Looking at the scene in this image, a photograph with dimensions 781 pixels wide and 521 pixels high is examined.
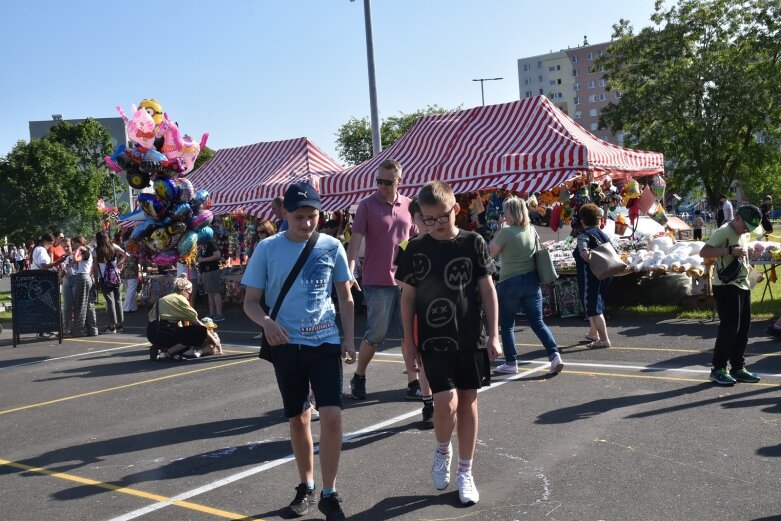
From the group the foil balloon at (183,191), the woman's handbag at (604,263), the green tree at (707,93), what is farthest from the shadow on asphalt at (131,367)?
the green tree at (707,93)

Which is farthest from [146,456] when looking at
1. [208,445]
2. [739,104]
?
[739,104]

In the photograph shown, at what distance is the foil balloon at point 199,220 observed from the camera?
13.6 metres

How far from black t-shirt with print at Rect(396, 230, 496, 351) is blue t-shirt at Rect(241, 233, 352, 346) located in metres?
0.50

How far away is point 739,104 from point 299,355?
36023 mm

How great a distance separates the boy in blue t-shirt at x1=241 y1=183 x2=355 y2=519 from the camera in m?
4.34

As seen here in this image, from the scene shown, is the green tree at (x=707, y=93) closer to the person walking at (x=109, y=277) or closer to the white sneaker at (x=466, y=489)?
the person walking at (x=109, y=277)

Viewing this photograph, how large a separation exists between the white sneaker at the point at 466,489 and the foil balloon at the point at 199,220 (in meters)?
9.99

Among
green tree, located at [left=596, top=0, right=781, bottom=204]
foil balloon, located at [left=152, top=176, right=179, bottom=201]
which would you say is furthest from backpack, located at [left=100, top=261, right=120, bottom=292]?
green tree, located at [left=596, top=0, right=781, bottom=204]

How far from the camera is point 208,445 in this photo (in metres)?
6.14

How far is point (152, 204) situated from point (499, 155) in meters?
6.29

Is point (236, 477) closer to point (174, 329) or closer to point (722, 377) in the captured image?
point (722, 377)

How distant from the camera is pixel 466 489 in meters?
4.49

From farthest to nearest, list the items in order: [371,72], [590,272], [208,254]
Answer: [371,72] < [208,254] < [590,272]

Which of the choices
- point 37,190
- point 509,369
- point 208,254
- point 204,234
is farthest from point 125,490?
point 37,190
